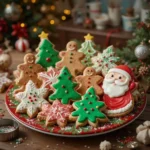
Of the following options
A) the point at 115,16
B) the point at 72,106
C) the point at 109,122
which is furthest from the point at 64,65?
the point at 115,16

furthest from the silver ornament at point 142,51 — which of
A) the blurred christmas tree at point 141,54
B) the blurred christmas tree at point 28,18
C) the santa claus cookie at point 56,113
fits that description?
the blurred christmas tree at point 28,18

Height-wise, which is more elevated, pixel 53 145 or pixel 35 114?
pixel 35 114

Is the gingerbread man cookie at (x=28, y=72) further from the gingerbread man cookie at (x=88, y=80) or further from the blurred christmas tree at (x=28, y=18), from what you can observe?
the blurred christmas tree at (x=28, y=18)

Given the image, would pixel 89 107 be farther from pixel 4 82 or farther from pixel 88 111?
pixel 4 82

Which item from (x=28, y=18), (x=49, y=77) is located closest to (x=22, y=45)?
(x=28, y=18)

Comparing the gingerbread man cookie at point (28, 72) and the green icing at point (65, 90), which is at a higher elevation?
the gingerbread man cookie at point (28, 72)

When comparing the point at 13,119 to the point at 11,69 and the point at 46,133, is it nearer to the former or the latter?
the point at 46,133
